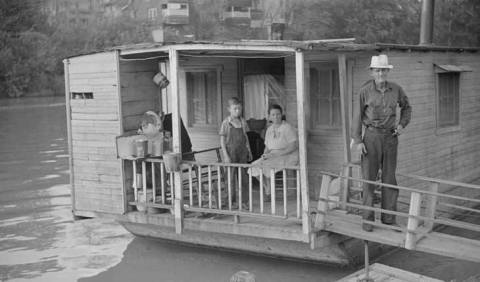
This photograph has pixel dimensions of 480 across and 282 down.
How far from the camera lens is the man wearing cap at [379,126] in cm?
743

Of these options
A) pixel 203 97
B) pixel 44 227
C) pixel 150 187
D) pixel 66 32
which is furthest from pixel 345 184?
pixel 66 32

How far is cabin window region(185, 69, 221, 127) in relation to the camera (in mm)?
11641

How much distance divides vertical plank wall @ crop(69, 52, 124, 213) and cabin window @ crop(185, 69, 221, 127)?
2.33m

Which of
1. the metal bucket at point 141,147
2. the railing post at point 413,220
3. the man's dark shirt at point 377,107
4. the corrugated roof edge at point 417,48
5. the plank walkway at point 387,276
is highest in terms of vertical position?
the corrugated roof edge at point 417,48

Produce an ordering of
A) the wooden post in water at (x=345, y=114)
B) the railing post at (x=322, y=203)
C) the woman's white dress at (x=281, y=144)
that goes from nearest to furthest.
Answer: the railing post at (x=322, y=203) → the wooden post in water at (x=345, y=114) → the woman's white dress at (x=281, y=144)

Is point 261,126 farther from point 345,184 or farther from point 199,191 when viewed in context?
point 345,184

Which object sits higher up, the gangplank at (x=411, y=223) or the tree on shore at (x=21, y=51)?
the tree on shore at (x=21, y=51)

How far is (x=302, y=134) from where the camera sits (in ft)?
25.5

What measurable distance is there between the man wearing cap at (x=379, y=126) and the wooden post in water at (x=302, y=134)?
60 centimetres

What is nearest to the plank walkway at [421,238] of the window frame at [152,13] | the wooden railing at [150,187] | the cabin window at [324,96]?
the cabin window at [324,96]

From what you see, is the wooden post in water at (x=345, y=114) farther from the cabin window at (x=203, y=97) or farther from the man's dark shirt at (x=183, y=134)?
the cabin window at (x=203, y=97)

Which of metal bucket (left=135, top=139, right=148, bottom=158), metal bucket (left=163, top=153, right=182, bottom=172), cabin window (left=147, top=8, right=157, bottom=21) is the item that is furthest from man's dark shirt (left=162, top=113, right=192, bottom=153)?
cabin window (left=147, top=8, right=157, bottom=21)

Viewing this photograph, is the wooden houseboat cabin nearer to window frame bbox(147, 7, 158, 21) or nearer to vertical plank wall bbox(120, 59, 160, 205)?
vertical plank wall bbox(120, 59, 160, 205)

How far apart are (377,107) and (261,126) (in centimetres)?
384
